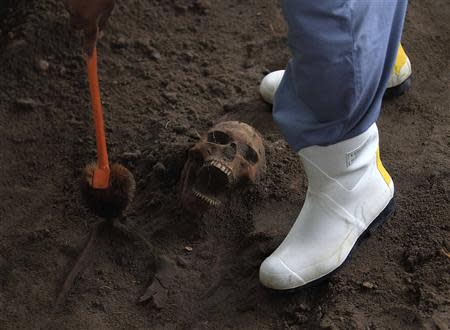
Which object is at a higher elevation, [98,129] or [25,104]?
[98,129]

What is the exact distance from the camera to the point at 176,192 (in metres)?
2.01

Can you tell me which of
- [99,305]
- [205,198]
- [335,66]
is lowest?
Result: [99,305]

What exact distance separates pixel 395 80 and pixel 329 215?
64 centimetres

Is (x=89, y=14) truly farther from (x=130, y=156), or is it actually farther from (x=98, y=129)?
(x=130, y=156)

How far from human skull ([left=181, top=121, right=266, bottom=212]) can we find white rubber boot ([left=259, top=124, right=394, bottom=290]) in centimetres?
22

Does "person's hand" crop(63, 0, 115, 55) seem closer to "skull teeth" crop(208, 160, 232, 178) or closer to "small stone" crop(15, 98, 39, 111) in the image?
"skull teeth" crop(208, 160, 232, 178)

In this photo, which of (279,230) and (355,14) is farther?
(279,230)

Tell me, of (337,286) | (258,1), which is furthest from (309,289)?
(258,1)

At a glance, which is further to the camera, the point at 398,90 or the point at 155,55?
the point at 155,55

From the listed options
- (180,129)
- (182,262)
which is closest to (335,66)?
(182,262)

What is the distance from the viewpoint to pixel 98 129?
175cm

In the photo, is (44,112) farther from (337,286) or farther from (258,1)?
(337,286)

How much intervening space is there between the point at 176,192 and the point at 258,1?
0.98m

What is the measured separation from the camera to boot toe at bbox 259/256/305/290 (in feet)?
5.66
